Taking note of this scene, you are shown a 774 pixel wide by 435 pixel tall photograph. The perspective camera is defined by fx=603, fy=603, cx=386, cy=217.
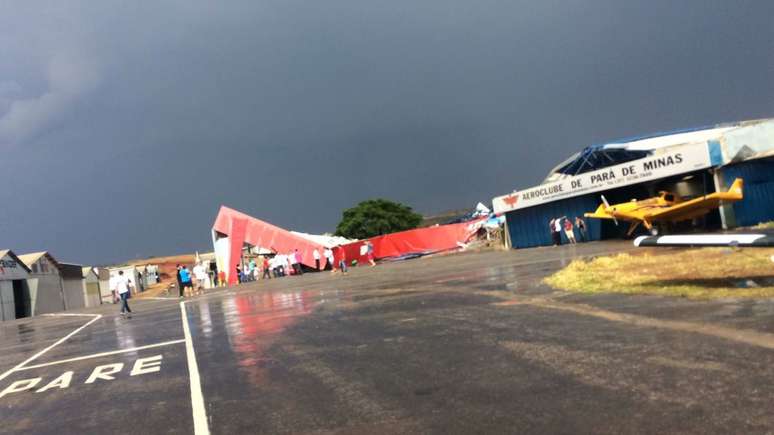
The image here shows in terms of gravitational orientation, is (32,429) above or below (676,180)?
below

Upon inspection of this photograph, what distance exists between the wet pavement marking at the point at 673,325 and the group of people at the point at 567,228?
22.7 m

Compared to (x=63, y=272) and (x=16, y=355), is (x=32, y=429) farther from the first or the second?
(x=63, y=272)

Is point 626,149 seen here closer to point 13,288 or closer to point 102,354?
point 102,354

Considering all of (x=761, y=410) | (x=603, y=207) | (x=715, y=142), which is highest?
(x=715, y=142)

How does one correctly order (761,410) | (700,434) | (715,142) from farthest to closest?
1. (715,142)
2. (761,410)
3. (700,434)

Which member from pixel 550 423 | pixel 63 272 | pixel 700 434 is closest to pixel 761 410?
pixel 700 434

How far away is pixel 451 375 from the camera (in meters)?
6.22

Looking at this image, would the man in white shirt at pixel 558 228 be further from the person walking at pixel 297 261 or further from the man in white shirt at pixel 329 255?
the person walking at pixel 297 261

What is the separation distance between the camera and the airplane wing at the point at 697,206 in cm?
2450

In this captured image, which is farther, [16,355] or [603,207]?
[603,207]

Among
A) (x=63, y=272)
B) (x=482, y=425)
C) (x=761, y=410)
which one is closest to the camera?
(x=761, y=410)

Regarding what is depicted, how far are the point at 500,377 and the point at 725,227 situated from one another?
24.0 meters

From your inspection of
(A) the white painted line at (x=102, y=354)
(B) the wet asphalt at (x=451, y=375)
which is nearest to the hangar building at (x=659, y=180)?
(B) the wet asphalt at (x=451, y=375)

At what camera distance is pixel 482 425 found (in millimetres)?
4543
